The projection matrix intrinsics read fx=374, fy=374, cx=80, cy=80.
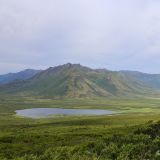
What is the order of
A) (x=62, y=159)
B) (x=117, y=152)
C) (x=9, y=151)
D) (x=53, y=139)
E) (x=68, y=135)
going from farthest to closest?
(x=68, y=135)
(x=53, y=139)
(x=9, y=151)
(x=117, y=152)
(x=62, y=159)

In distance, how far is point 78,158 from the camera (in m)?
65.4

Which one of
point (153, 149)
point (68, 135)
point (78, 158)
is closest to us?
point (78, 158)

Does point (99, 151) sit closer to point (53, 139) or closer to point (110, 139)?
point (110, 139)

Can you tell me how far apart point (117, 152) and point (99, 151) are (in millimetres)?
6678

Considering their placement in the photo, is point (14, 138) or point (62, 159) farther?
point (14, 138)

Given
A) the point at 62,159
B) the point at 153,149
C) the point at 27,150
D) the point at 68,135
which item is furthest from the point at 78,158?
the point at 68,135

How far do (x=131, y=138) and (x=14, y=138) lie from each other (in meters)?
37.6

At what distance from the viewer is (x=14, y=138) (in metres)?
116

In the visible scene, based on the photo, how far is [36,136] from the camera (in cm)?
11906

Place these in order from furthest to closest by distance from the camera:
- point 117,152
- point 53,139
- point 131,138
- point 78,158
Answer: point 53,139 < point 131,138 < point 117,152 < point 78,158

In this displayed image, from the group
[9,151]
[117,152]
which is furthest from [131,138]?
[9,151]

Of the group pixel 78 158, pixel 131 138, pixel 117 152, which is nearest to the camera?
pixel 78 158

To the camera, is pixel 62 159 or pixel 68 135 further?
pixel 68 135

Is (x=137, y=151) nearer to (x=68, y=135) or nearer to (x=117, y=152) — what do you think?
(x=117, y=152)
